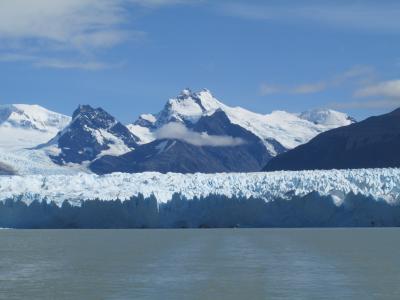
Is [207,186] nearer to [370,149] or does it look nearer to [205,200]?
[205,200]

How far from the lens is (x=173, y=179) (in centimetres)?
8856

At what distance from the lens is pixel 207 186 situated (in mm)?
85438

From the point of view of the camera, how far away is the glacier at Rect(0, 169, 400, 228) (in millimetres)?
78938

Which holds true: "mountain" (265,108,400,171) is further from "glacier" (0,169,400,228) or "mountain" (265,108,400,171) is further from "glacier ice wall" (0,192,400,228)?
"glacier ice wall" (0,192,400,228)

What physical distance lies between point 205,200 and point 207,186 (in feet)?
15.9

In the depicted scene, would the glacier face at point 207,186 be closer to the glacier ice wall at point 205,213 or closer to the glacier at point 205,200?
the glacier at point 205,200
